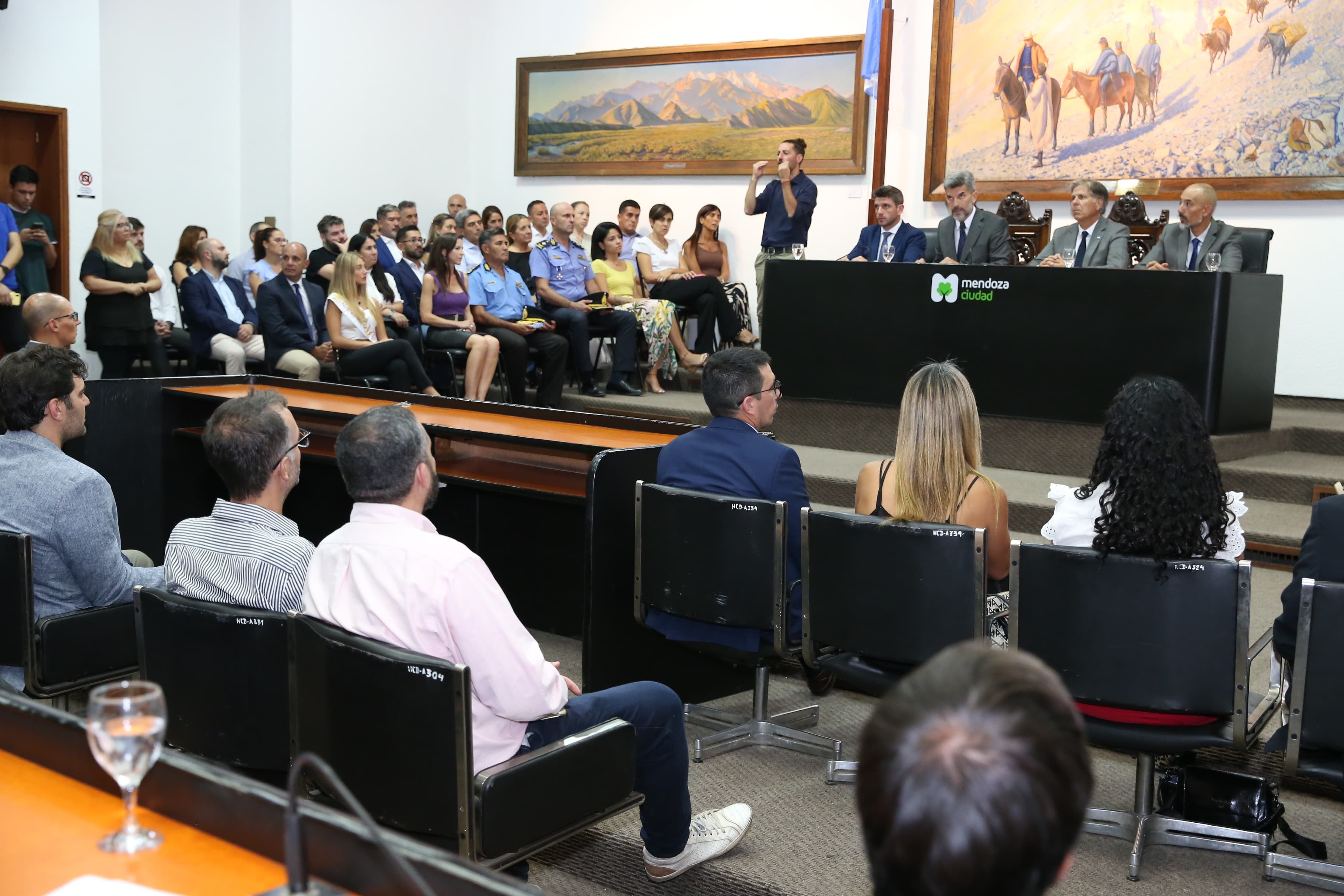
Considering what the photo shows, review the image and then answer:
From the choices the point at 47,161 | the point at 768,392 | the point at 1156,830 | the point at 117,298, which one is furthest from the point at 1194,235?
the point at 47,161

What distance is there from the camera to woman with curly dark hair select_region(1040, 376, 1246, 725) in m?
2.52

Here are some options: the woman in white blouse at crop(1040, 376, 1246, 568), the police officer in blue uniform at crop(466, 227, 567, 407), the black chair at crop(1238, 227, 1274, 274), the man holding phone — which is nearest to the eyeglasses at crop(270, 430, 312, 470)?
the woman in white blouse at crop(1040, 376, 1246, 568)

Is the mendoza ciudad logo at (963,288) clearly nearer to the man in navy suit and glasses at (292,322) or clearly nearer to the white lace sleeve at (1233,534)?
the white lace sleeve at (1233,534)

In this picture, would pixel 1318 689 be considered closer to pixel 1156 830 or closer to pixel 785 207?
pixel 1156 830

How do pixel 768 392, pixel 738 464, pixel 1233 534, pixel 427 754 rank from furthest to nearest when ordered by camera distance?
1. pixel 768 392
2. pixel 738 464
3. pixel 1233 534
4. pixel 427 754

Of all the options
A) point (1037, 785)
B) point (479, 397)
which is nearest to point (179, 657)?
point (1037, 785)

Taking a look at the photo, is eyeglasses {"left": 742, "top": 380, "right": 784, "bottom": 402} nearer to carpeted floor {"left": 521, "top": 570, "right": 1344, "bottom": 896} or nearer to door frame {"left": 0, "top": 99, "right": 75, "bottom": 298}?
carpeted floor {"left": 521, "top": 570, "right": 1344, "bottom": 896}

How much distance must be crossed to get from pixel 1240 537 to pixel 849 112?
7322 mm

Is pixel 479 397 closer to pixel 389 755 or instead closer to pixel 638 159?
pixel 638 159

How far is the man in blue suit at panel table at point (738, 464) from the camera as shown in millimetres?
3178

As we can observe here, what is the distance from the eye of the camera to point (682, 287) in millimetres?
8852

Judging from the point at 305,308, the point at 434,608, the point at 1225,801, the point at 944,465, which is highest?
the point at 305,308

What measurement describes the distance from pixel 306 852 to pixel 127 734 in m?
0.24

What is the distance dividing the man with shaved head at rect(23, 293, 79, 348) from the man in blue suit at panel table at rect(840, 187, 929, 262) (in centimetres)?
399
